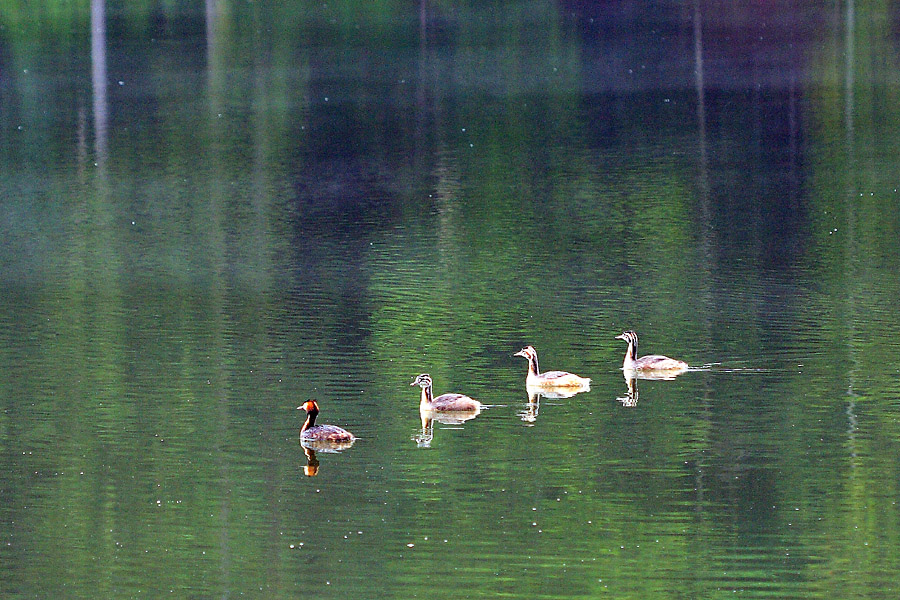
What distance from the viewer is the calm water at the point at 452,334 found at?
50.8 feet

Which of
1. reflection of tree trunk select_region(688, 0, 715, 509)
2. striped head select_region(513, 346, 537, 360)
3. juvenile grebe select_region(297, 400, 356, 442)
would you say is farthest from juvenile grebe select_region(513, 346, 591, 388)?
juvenile grebe select_region(297, 400, 356, 442)

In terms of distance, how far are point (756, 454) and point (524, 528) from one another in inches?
125

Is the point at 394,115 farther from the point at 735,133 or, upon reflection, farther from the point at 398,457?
the point at 398,457

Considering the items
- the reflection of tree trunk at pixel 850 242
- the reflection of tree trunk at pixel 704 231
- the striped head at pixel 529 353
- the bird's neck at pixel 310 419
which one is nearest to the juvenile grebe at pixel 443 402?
the striped head at pixel 529 353

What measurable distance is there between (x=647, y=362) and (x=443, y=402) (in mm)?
2835

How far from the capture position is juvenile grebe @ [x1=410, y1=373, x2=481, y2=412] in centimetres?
1944

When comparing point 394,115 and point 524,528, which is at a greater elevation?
point 394,115

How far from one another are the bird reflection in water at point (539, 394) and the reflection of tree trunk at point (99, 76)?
21.6 meters

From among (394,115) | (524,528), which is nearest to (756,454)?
(524,528)

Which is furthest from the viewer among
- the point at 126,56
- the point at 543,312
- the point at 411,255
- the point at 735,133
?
the point at 126,56

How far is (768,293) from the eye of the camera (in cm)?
2598

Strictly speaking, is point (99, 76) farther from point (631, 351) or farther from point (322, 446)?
point (322, 446)

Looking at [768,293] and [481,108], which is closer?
[768,293]

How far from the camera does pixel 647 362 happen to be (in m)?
21.1
